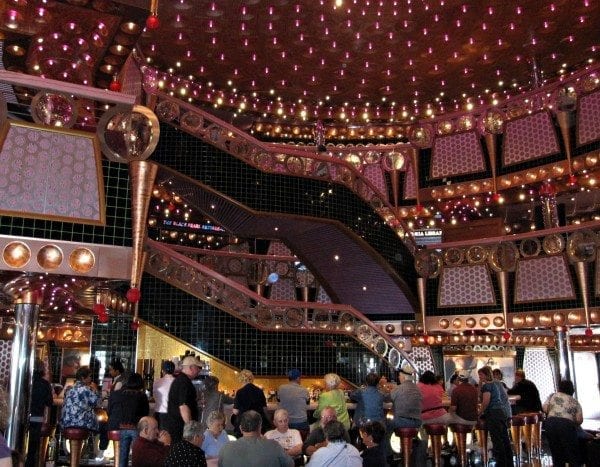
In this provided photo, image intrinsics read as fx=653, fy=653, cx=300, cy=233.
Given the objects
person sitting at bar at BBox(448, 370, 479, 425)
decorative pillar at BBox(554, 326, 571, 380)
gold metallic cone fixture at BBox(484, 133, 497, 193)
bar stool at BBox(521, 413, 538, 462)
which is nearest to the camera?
person sitting at bar at BBox(448, 370, 479, 425)

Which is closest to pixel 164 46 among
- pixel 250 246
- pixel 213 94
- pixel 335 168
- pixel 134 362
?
pixel 213 94

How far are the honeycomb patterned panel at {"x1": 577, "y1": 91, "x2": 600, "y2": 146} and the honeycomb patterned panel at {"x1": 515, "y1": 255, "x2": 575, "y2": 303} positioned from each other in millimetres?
3999

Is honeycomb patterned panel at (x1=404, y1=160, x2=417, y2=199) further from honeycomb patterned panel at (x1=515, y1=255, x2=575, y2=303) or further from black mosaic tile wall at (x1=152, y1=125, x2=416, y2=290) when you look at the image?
honeycomb patterned panel at (x1=515, y1=255, x2=575, y2=303)

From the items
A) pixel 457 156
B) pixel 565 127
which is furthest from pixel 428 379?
pixel 457 156

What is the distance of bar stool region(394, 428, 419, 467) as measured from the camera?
7754 millimetres

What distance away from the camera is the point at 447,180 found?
1850 cm

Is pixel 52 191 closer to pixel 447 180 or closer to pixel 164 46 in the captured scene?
pixel 164 46

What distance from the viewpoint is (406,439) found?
789 cm

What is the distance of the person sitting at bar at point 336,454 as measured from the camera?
473cm

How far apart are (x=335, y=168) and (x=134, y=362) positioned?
5966mm

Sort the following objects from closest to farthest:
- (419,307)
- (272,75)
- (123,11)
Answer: (123,11) → (419,307) → (272,75)

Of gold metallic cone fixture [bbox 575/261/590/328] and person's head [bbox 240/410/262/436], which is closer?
person's head [bbox 240/410/262/436]

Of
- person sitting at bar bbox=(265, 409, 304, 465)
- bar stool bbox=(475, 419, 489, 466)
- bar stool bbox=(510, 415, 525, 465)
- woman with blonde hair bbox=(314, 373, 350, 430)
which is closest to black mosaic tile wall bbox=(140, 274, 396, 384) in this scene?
bar stool bbox=(475, 419, 489, 466)

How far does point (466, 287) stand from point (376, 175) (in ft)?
18.3
